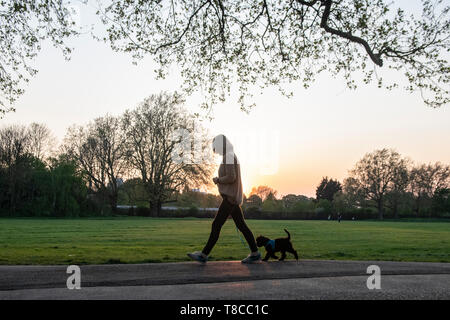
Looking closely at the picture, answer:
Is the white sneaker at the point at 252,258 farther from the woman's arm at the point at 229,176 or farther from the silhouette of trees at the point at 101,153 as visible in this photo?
the silhouette of trees at the point at 101,153

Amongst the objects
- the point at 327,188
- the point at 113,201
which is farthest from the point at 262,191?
the point at 113,201

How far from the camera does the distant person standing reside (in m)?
7.15

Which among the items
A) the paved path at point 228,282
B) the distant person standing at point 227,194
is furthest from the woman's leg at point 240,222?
the paved path at point 228,282

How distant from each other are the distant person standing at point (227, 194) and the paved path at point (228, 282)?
29 centimetres

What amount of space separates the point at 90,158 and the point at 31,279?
56.3 metres

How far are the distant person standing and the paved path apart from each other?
291 millimetres

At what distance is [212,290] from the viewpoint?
15.4 ft

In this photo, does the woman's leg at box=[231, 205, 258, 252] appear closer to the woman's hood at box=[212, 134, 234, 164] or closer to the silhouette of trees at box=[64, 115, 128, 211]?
the woman's hood at box=[212, 134, 234, 164]

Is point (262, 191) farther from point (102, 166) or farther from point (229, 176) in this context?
point (229, 176)

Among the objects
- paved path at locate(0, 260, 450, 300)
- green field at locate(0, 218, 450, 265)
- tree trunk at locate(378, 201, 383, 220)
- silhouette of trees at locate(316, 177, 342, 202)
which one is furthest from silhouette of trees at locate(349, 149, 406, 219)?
paved path at locate(0, 260, 450, 300)
